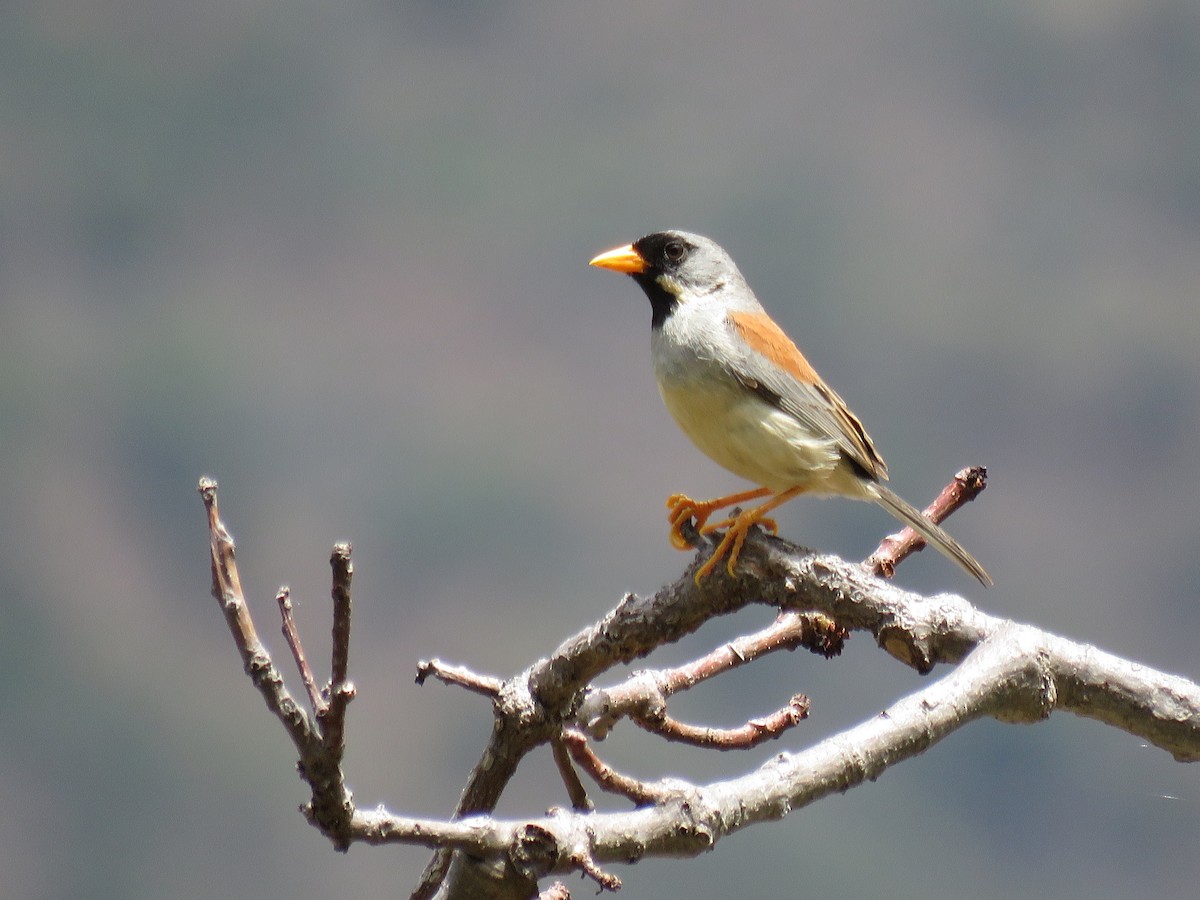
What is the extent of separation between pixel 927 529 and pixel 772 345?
0.88 m

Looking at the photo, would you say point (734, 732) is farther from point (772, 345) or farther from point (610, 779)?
point (772, 345)

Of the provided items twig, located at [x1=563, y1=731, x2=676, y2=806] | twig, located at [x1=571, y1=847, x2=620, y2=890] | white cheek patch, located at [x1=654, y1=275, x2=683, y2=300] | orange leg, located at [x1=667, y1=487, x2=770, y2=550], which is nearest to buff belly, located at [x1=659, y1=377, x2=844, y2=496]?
orange leg, located at [x1=667, y1=487, x2=770, y2=550]

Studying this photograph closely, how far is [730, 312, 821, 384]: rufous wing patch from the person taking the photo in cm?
392

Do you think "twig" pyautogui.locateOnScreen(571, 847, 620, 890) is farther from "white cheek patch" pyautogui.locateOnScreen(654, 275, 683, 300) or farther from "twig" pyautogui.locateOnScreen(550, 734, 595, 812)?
"white cheek patch" pyautogui.locateOnScreen(654, 275, 683, 300)

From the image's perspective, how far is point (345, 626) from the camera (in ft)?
5.30

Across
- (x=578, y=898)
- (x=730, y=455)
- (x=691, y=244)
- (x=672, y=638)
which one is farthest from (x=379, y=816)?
(x=578, y=898)

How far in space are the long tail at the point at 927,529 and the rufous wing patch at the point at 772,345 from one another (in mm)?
469

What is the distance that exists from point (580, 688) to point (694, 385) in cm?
133

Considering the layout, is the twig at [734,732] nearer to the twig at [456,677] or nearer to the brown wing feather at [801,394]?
the twig at [456,677]

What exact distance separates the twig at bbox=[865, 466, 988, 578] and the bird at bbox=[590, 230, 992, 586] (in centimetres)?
4

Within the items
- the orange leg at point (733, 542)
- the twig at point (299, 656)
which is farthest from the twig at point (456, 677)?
the twig at point (299, 656)

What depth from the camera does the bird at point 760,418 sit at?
3.59m

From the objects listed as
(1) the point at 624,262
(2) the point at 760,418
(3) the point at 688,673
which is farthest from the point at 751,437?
(1) the point at 624,262

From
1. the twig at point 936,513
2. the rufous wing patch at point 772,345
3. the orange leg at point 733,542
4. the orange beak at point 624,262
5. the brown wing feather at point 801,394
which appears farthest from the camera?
the orange beak at point 624,262
